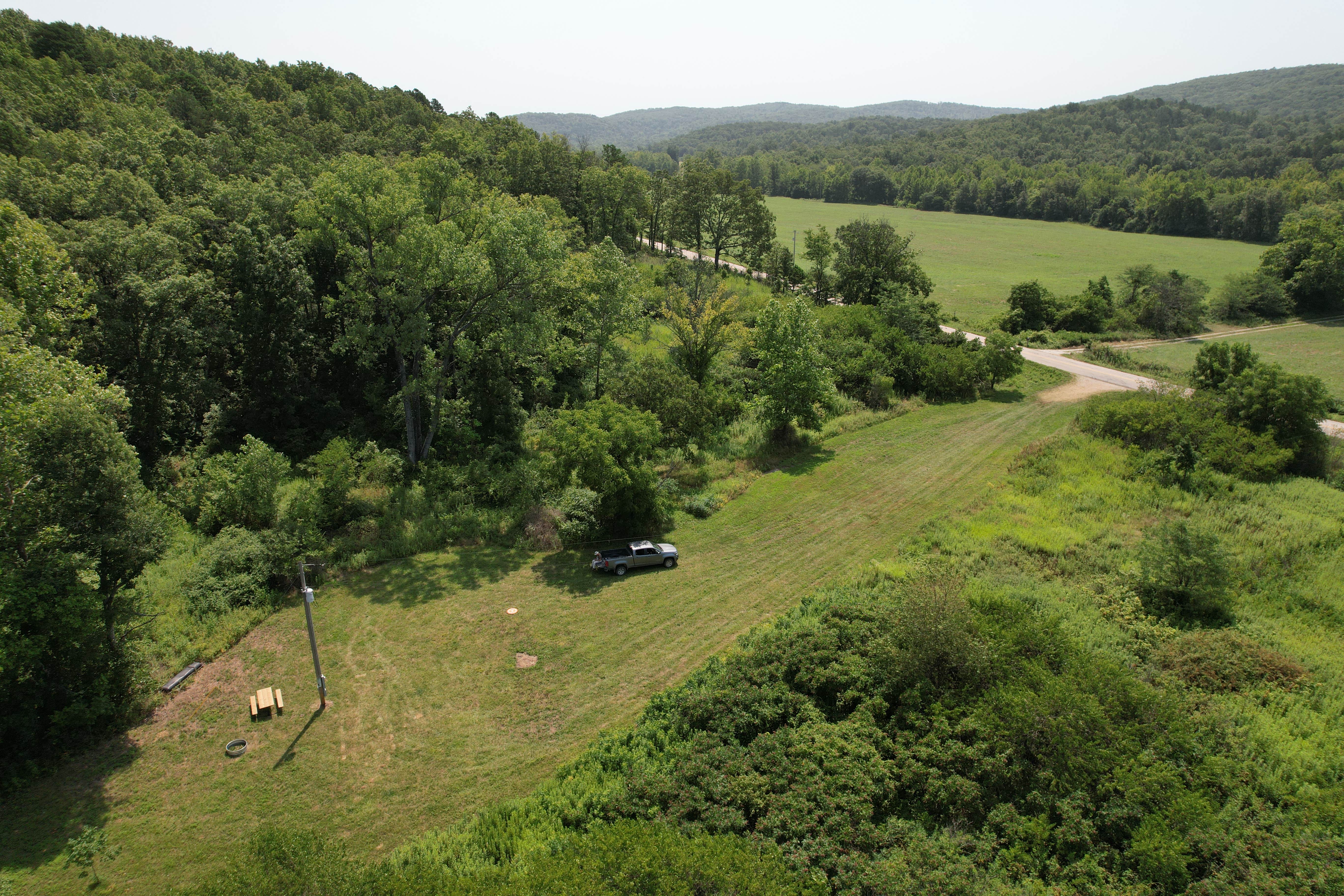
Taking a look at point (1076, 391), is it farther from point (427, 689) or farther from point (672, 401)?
point (427, 689)

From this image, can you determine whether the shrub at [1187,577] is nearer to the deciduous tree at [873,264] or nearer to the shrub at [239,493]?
the shrub at [239,493]

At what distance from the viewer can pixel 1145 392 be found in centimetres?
3675

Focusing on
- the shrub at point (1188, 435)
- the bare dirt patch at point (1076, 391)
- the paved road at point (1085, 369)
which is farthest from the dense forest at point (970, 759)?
the paved road at point (1085, 369)

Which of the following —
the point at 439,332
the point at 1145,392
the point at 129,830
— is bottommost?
the point at 129,830

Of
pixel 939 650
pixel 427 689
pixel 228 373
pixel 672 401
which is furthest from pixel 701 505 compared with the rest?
pixel 228 373

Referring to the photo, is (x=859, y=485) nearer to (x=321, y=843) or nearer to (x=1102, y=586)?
(x=1102, y=586)

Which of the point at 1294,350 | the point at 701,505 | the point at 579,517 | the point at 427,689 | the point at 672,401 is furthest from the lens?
the point at 1294,350

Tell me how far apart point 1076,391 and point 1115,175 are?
424ft

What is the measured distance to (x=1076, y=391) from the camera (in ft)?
151

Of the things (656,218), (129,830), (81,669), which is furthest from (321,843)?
(656,218)

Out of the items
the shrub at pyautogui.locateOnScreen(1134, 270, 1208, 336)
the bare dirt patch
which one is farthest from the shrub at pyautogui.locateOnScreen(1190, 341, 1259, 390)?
the shrub at pyautogui.locateOnScreen(1134, 270, 1208, 336)

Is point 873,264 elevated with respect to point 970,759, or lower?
elevated

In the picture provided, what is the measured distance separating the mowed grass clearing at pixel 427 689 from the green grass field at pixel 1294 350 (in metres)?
38.1

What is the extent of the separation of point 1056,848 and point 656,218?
85.7 meters
